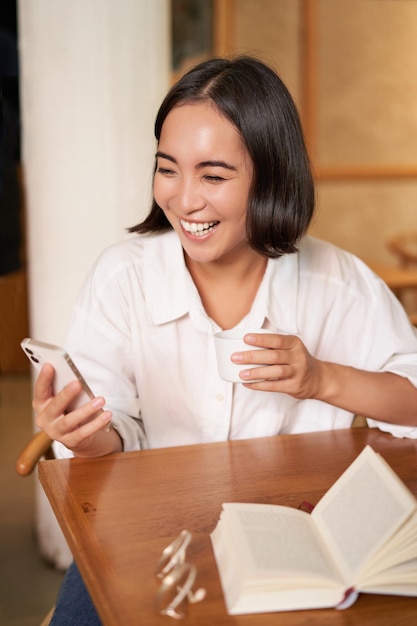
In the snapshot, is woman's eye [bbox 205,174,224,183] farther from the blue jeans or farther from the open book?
the blue jeans

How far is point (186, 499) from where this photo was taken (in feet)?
3.91

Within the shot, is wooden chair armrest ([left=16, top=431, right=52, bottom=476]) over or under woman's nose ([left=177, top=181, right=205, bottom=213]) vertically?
under

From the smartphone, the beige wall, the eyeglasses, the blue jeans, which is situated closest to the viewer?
the eyeglasses

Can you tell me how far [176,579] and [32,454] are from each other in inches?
25.2

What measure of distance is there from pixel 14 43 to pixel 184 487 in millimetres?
2354

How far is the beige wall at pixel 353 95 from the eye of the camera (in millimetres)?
5258

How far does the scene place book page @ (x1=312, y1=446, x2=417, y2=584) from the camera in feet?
3.13

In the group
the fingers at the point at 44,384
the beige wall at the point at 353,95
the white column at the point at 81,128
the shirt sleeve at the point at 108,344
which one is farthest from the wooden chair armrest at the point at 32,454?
the beige wall at the point at 353,95

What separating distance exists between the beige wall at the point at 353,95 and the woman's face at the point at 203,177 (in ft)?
12.8

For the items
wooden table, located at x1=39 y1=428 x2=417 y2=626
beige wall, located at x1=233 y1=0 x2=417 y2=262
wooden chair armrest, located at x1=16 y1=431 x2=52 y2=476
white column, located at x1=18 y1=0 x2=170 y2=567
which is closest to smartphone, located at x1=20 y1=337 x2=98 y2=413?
wooden table, located at x1=39 y1=428 x2=417 y2=626

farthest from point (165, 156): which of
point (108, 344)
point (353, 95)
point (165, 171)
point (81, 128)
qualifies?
point (353, 95)

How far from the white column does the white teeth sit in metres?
1.06

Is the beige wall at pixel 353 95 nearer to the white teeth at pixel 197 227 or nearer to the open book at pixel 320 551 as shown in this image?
the white teeth at pixel 197 227

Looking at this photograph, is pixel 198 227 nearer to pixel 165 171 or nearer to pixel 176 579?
pixel 165 171
